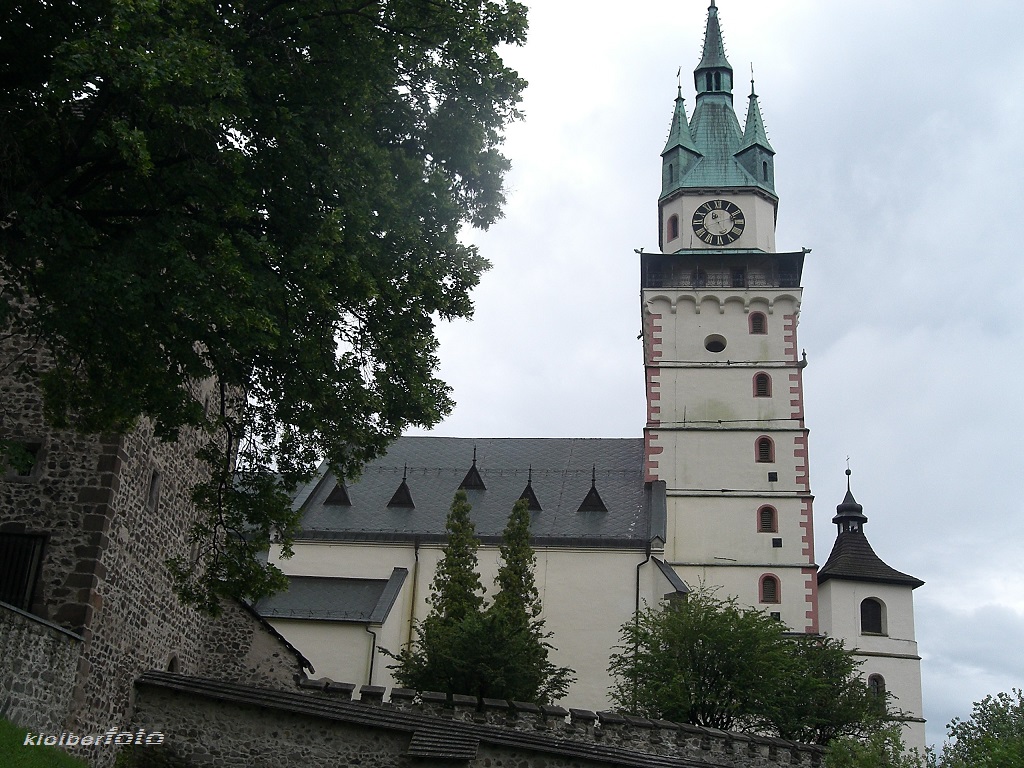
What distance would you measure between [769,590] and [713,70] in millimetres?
20432

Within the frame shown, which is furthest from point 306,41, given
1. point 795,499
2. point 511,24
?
point 795,499

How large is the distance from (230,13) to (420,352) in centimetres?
384

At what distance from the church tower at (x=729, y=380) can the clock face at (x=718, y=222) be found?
0.15ft

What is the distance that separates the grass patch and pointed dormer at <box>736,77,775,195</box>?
98.2 feet

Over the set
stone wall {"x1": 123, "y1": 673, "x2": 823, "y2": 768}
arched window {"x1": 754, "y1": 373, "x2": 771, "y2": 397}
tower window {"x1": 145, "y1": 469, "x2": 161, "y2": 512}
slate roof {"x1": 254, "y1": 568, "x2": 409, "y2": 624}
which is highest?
arched window {"x1": 754, "y1": 373, "x2": 771, "y2": 397}

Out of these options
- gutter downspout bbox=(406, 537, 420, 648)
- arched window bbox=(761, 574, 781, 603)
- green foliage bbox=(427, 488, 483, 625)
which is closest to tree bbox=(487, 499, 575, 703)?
green foliage bbox=(427, 488, 483, 625)

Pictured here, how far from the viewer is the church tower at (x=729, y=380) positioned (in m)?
31.2

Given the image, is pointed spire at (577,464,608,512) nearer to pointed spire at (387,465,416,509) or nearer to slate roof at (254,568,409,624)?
pointed spire at (387,465,416,509)

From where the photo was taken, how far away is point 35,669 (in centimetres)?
1205

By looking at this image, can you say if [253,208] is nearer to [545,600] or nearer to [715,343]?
[545,600]

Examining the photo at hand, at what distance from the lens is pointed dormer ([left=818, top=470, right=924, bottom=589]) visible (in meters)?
34.5

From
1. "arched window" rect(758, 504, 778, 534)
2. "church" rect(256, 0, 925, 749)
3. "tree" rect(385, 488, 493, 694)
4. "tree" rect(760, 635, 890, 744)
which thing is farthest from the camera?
"arched window" rect(758, 504, 778, 534)

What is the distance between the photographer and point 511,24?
1115 centimetres

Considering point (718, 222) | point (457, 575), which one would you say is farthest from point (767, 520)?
point (718, 222)
